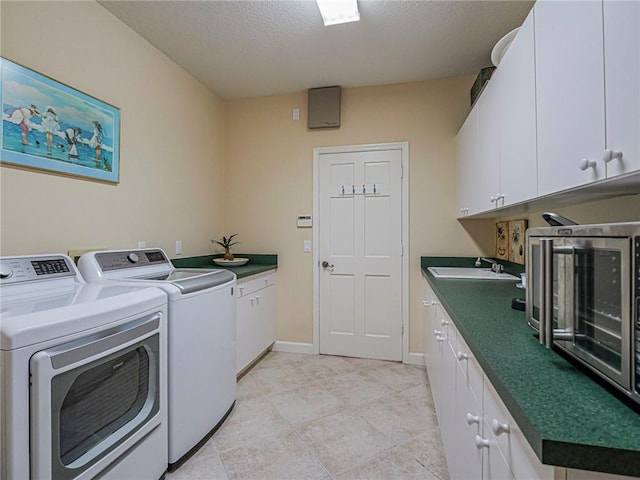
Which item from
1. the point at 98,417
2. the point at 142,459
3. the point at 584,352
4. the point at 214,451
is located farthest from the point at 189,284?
the point at 584,352

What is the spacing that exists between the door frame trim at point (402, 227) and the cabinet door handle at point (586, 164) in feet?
6.95

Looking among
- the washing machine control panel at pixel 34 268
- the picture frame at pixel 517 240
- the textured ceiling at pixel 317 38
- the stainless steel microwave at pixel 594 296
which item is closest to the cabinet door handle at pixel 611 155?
the stainless steel microwave at pixel 594 296

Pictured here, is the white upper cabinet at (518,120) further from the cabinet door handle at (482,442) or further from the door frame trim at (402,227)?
the door frame trim at (402,227)

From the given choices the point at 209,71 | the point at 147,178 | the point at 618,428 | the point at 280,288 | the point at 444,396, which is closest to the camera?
the point at 618,428

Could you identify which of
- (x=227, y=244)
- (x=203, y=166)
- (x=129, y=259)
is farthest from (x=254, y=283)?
(x=203, y=166)

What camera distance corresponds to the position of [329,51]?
2500mm

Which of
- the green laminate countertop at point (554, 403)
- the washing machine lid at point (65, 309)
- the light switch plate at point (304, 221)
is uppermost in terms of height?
the light switch plate at point (304, 221)

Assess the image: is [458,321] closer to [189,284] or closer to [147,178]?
[189,284]

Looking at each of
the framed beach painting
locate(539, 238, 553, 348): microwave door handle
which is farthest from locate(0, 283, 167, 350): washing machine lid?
locate(539, 238, 553, 348): microwave door handle

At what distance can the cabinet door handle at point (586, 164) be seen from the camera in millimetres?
866

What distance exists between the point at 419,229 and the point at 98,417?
8.75 feet

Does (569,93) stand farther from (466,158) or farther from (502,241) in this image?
(502,241)

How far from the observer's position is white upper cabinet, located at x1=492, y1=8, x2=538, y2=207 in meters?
1.25

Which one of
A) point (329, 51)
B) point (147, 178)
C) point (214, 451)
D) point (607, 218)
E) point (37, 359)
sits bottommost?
point (214, 451)
